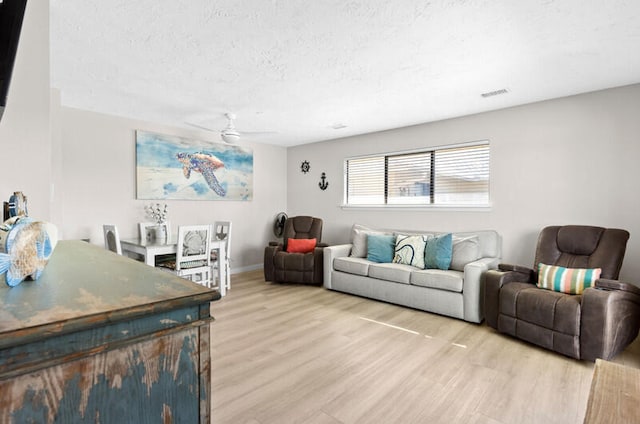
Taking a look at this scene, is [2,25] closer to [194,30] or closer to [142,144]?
[194,30]

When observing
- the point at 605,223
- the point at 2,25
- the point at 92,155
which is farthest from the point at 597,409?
the point at 92,155

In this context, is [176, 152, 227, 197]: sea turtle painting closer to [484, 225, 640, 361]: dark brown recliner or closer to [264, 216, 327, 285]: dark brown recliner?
[264, 216, 327, 285]: dark brown recliner

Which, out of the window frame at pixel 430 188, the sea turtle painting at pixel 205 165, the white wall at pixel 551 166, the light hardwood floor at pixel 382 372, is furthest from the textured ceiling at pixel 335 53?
the light hardwood floor at pixel 382 372

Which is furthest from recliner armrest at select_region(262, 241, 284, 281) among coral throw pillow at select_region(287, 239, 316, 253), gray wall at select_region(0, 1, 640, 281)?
gray wall at select_region(0, 1, 640, 281)

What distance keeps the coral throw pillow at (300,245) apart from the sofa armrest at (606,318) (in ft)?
10.9

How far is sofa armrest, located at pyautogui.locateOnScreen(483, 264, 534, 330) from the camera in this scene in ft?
9.98

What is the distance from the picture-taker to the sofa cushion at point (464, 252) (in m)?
3.74

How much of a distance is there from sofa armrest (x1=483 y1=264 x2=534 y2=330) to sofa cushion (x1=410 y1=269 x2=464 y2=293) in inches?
11.7

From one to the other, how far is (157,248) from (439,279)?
316 cm

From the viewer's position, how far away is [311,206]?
602cm

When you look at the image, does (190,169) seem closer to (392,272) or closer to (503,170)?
(392,272)

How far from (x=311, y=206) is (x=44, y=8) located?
4.73 metres

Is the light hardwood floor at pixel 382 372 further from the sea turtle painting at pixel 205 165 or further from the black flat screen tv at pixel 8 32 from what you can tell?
the sea turtle painting at pixel 205 165

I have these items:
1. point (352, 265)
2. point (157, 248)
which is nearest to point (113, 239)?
point (157, 248)
